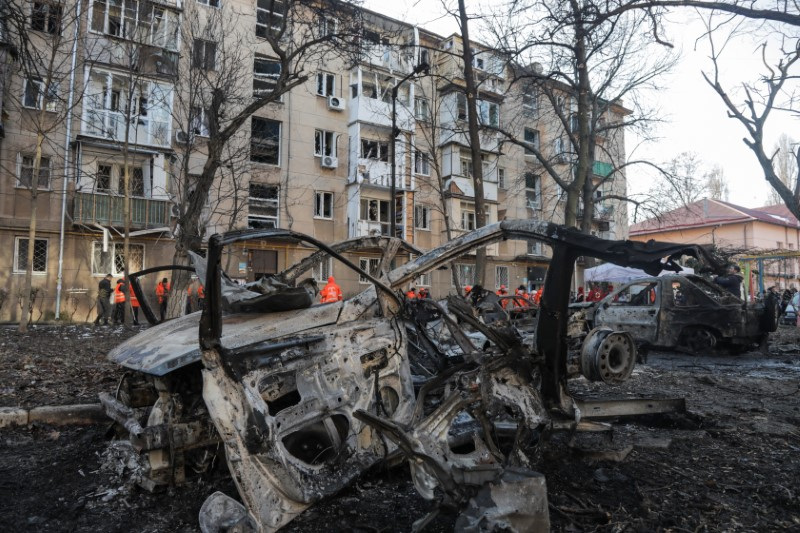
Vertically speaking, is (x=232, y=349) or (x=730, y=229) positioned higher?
(x=730, y=229)

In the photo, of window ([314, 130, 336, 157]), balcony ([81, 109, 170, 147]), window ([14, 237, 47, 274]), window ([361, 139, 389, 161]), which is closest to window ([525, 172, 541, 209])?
window ([361, 139, 389, 161])

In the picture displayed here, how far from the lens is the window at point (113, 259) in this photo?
64.7 ft

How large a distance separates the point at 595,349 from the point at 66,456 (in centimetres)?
436

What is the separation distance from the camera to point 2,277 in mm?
18141

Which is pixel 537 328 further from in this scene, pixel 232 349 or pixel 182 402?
pixel 182 402

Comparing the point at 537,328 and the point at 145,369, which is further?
the point at 537,328

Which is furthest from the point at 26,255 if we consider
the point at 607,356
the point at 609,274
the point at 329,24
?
the point at 609,274

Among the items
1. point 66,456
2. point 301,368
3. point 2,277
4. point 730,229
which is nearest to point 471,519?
point 301,368

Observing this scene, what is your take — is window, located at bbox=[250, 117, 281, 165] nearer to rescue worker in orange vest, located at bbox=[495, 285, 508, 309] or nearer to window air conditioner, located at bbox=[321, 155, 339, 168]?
window air conditioner, located at bbox=[321, 155, 339, 168]

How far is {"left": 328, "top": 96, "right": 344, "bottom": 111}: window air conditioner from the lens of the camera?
25000mm

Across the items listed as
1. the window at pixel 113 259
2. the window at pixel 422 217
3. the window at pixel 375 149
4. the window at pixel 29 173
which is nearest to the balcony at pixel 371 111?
the window at pixel 375 149

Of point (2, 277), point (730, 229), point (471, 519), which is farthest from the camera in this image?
point (730, 229)

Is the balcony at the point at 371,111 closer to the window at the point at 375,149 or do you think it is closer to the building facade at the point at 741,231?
the window at the point at 375,149

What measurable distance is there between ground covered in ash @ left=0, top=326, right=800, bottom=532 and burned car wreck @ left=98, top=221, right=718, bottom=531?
290 millimetres
